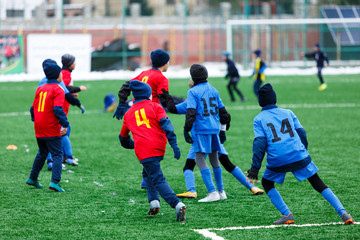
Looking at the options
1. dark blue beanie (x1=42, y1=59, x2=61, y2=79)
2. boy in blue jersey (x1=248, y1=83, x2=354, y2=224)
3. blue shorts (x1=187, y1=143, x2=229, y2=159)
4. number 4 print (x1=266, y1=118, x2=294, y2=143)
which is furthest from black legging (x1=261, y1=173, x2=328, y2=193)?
dark blue beanie (x1=42, y1=59, x2=61, y2=79)

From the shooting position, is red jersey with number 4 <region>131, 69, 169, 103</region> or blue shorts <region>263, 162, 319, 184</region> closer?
blue shorts <region>263, 162, 319, 184</region>

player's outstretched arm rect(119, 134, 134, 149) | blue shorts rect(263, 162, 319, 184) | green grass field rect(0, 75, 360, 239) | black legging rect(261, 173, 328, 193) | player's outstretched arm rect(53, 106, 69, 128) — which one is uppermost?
player's outstretched arm rect(53, 106, 69, 128)

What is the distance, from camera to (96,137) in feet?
48.4

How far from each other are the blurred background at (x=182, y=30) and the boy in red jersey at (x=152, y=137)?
107 ft

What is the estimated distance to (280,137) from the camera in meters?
6.61

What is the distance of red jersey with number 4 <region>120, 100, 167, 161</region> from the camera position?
7.06 m

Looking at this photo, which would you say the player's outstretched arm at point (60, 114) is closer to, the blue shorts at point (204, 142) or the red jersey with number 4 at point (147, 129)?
the red jersey with number 4 at point (147, 129)

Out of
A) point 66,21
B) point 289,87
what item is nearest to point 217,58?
point 66,21

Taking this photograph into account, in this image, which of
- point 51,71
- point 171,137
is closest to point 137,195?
point 171,137

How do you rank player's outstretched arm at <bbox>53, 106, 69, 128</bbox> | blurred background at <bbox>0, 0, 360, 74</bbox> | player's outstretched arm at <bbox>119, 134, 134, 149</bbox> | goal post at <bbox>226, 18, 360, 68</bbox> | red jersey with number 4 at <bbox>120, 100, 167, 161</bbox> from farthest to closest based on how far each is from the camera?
1. goal post at <bbox>226, 18, 360, 68</bbox>
2. blurred background at <bbox>0, 0, 360, 74</bbox>
3. player's outstretched arm at <bbox>53, 106, 69, 128</bbox>
4. player's outstretched arm at <bbox>119, 134, 134, 149</bbox>
5. red jersey with number 4 at <bbox>120, 100, 167, 161</bbox>

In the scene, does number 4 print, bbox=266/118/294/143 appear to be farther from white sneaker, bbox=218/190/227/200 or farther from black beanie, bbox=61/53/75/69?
black beanie, bbox=61/53/75/69

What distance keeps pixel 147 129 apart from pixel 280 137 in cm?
161

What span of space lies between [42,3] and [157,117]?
3792cm

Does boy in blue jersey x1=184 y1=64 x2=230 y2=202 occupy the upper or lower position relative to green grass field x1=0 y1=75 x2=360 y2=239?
upper
